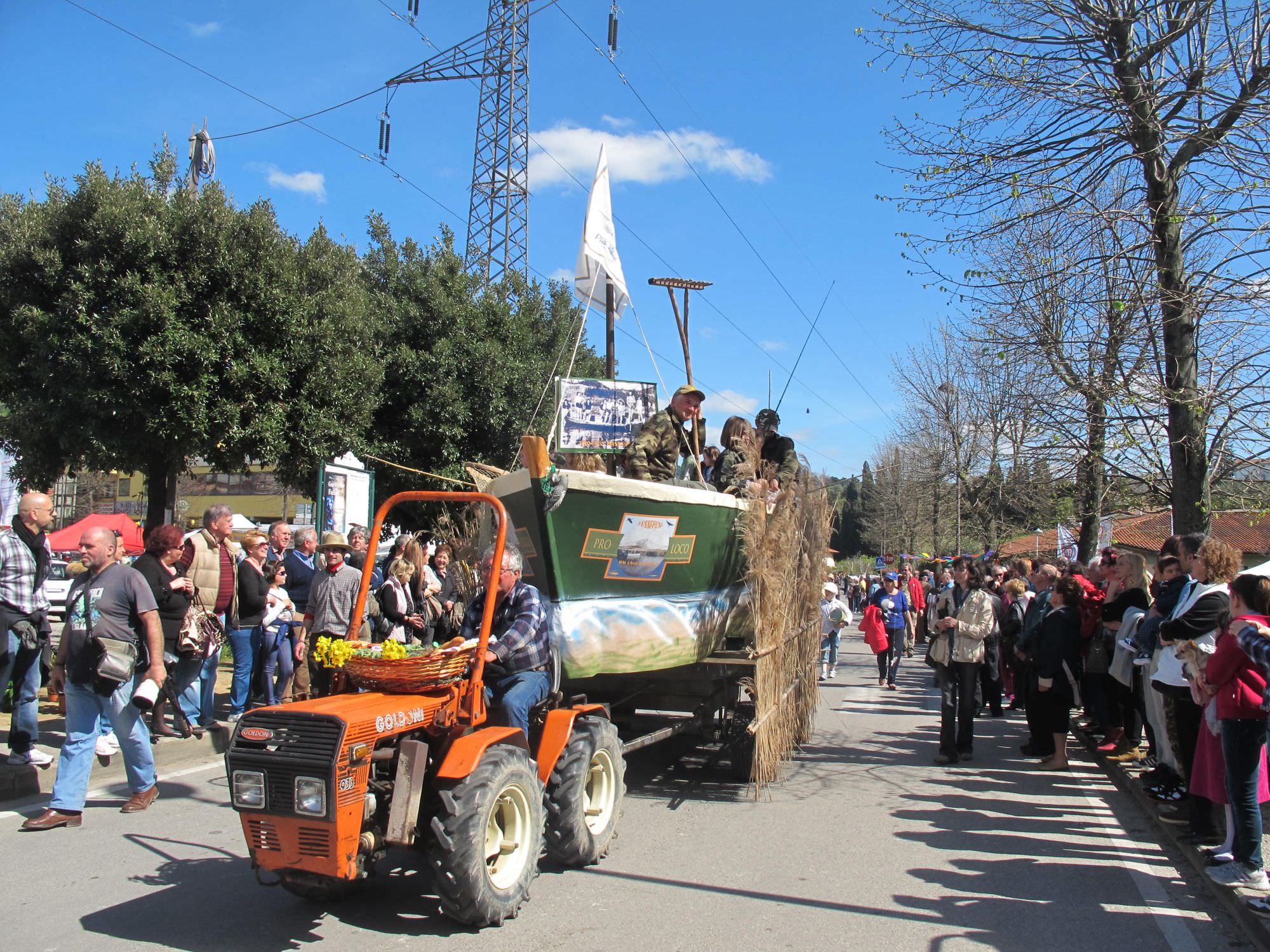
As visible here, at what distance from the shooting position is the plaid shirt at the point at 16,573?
6605 mm

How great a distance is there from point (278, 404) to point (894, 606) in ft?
33.2

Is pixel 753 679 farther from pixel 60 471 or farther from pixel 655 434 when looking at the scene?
pixel 60 471

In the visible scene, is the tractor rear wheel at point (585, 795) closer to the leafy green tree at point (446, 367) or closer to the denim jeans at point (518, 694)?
the denim jeans at point (518, 694)

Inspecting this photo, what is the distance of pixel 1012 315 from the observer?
10.3 metres

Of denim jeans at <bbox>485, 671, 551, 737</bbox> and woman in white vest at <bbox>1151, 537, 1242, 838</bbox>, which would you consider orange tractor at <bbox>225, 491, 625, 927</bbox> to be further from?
woman in white vest at <bbox>1151, 537, 1242, 838</bbox>

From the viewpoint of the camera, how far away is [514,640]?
17.0 ft

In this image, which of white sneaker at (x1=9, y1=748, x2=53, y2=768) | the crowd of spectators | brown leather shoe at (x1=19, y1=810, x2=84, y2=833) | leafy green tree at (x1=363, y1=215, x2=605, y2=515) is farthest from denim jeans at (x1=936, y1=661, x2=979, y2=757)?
leafy green tree at (x1=363, y1=215, x2=605, y2=515)

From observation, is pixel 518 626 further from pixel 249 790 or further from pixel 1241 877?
pixel 1241 877

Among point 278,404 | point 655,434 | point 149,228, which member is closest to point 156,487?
point 278,404

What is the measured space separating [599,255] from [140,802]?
242 inches

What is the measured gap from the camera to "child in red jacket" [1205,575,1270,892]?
15.8 feet

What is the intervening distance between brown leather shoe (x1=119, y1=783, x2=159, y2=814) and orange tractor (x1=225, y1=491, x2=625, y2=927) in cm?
261

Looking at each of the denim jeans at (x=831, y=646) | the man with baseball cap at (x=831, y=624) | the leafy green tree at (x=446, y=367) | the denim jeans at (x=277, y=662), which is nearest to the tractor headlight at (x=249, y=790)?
the denim jeans at (x=277, y=662)

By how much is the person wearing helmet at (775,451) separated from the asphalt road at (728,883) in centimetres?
269
